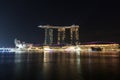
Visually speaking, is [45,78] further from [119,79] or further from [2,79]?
[119,79]

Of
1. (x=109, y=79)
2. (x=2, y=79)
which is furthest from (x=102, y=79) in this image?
(x=2, y=79)

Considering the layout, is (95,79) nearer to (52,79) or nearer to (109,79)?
(109,79)

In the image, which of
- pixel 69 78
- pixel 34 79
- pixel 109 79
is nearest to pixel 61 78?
pixel 69 78

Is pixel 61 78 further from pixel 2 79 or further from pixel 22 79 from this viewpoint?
pixel 2 79

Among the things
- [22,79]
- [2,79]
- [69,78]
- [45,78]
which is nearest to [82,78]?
[69,78]

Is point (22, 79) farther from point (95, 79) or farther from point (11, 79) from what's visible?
point (95, 79)

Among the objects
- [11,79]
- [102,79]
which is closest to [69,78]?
[102,79]
